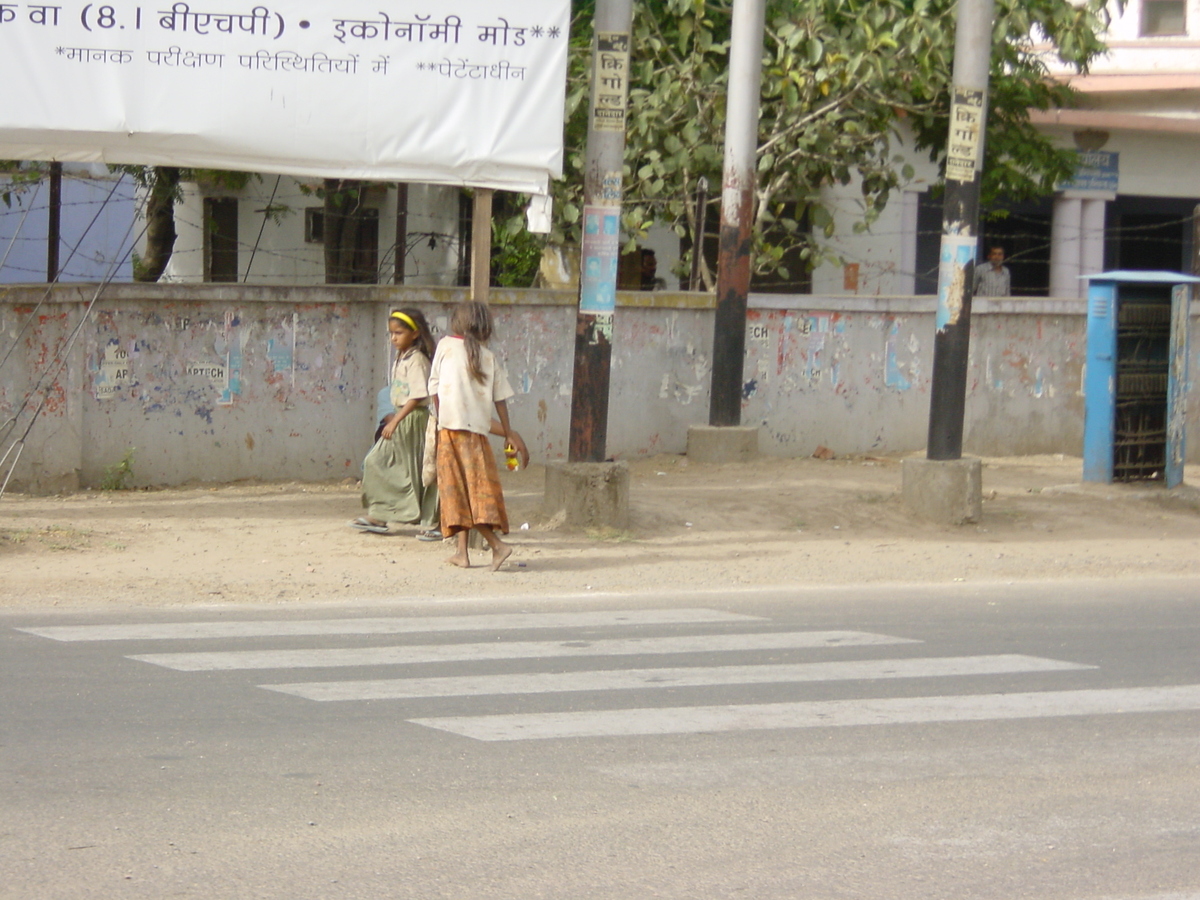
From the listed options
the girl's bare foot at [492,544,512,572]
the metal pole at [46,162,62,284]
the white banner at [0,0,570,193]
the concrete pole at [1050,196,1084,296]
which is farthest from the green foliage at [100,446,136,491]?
the concrete pole at [1050,196,1084,296]

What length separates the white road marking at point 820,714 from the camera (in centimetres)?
579

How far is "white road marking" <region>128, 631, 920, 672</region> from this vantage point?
6785mm

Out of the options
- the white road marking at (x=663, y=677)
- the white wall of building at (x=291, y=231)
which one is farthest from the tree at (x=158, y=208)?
the white road marking at (x=663, y=677)

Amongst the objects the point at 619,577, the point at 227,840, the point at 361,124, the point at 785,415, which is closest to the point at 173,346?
the point at 361,124

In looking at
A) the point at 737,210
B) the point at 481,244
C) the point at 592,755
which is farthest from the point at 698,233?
the point at 592,755

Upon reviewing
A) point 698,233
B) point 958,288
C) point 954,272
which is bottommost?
point 958,288

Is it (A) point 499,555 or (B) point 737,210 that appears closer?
(A) point 499,555

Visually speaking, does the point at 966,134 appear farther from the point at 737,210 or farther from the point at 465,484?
the point at 465,484

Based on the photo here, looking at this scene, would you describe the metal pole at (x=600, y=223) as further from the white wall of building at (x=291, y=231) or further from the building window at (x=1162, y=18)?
the building window at (x=1162, y=18)

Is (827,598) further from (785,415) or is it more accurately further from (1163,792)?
(785,415)

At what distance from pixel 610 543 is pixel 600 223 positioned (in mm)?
2235

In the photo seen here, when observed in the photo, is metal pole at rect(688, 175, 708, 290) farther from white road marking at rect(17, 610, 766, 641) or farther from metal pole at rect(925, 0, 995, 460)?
white road marking at rect(17, 610, 766, 641)

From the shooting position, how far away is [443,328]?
1338cm

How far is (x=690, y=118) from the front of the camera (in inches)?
615
